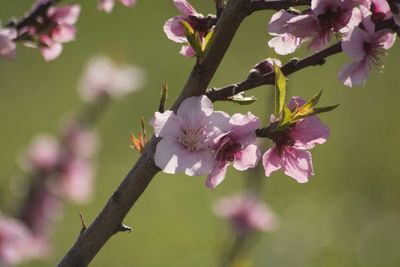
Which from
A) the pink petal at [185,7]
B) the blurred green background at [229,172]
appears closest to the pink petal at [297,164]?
the pink petal at [185,7]

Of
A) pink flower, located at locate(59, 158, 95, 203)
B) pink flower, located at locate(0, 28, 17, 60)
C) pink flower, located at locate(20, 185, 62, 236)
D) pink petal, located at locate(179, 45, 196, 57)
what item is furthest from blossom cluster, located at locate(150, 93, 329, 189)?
pink flower, located at locate(59, 158, 95, 203)

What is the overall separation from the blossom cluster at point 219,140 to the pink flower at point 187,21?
0.36 ft

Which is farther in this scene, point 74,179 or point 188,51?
point 74,179

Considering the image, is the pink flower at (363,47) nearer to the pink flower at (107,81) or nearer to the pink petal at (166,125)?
the pink petal at (166,125)

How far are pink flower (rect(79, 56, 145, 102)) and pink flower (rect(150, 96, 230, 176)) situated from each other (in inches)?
61.1

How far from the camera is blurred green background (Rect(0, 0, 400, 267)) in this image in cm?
371

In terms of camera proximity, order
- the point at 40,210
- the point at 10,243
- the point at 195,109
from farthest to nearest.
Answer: the point at 40,210, the point at 10,243, the point at 195,109

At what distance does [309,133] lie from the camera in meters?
0.95

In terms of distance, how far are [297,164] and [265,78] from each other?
0.12 m

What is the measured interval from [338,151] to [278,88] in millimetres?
3679

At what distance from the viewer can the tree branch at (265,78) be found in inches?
36.5

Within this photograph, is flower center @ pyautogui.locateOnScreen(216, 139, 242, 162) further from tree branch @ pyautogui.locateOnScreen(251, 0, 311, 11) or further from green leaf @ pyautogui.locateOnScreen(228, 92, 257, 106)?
tree branch @ pyautogui.locateOnScreen(251, 0, 311, 11)

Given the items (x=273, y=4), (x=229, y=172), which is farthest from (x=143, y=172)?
(x=229, y=172)

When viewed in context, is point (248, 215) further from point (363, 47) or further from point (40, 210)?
point (363, 47)
